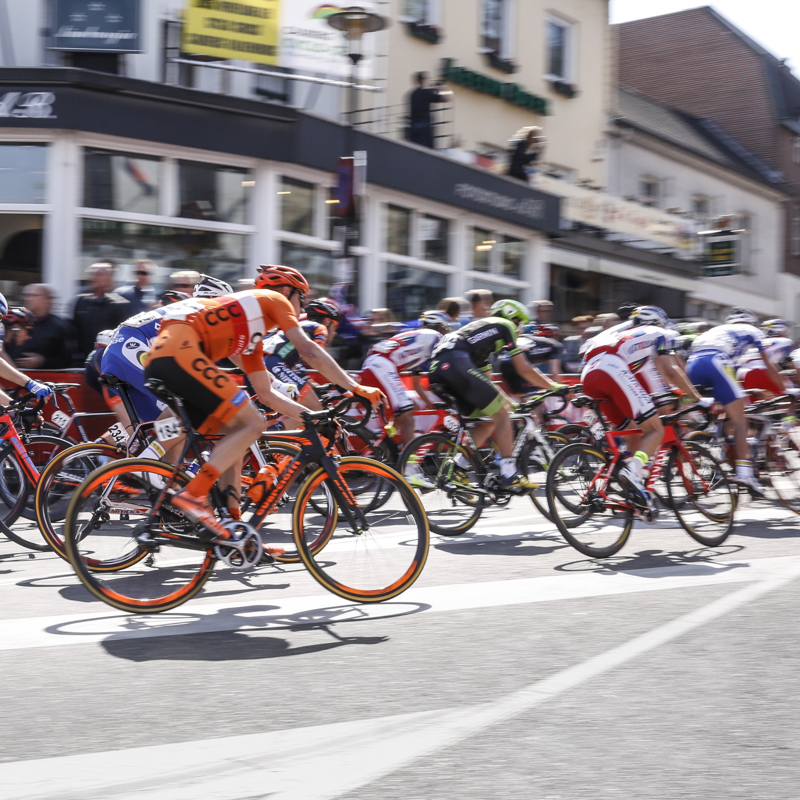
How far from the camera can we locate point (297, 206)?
1538 centimetres

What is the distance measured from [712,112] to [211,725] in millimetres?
39697

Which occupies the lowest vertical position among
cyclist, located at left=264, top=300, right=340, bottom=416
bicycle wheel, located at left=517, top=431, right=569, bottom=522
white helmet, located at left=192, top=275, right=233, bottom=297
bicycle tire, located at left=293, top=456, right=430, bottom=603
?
bicycle tire, located at left=293, top=456, right=430, bottom=603

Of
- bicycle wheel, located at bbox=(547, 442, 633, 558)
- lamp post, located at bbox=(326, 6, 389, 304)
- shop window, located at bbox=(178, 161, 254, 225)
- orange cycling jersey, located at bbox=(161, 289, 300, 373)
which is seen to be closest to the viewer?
orange cycling jersey, located at bbox=(161, 289, 300, 373)

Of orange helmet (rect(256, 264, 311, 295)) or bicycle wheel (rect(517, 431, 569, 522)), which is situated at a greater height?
orange helmet (rect(256, 264, 311, 295))

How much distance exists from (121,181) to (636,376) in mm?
8171

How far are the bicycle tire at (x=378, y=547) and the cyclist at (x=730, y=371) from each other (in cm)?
443

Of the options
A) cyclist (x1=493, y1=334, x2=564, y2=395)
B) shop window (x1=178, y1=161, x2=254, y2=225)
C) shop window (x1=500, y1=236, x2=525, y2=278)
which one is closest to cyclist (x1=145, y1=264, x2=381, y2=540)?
cyclist (x1=493, y1=334, x2=564, y2=395)

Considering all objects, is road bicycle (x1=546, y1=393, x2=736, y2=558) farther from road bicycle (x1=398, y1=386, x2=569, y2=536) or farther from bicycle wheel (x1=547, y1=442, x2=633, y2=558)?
road bicycle (x1=398, y1=386, x2=569, y2=536)

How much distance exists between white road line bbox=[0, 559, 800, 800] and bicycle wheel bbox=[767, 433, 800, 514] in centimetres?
606

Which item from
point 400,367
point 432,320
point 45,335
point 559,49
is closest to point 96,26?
→ point 45,335

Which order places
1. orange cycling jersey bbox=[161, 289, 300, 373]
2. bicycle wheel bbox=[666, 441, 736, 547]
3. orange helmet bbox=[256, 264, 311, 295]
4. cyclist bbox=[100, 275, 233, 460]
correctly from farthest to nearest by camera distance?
1. bicycle wheel bbox=[666, 441, 736, 547]
2. cyclist bbox=[100, 275, 233, 460]
3. orange helmet bbox=[256, 264, 311, 295]
4. orange cycling jersey bbox=[161, 289, 300, 373]

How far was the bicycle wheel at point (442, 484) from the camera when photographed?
8117mm

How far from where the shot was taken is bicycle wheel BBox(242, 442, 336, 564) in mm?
5656

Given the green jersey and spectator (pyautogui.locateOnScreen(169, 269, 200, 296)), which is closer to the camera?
the green jersey
